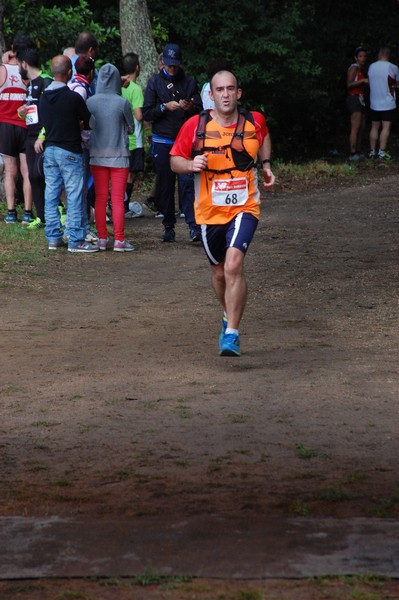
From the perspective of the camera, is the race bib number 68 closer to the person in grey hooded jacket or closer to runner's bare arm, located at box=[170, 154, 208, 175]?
runner's bare arm, located at box=[170, 154, 208, 175]

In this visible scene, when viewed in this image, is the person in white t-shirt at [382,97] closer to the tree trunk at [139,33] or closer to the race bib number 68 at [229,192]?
the tree trunk at [139,33]

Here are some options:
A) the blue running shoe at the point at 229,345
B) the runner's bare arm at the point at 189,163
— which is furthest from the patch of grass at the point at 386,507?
the runner's bare arm at the point at 189,163

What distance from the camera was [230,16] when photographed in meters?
25.0

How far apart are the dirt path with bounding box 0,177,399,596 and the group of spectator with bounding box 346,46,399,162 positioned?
33.6 ft

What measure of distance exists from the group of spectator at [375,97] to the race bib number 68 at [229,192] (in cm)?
1545

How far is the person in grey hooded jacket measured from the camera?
13180 mm

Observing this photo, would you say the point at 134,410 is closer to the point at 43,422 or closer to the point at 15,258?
the point at 43,422

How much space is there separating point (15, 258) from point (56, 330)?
3400 millimetres

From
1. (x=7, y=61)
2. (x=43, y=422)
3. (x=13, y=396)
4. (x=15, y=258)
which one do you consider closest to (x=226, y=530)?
(x=43, y=422)

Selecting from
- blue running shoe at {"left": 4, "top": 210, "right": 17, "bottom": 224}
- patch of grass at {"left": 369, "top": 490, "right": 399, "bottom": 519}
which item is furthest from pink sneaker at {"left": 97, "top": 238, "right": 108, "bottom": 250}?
patch of grass at {"left": 369, "top": 490, "right": 399, "bottom": 519}

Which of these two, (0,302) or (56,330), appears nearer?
(56,330)

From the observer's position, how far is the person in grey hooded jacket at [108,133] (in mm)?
13180

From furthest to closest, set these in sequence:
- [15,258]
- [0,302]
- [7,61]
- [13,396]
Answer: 1. [7,61]
2. [15,258]
3. [0,302]
4. [13,396]

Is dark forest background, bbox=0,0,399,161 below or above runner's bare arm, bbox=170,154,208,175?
below
